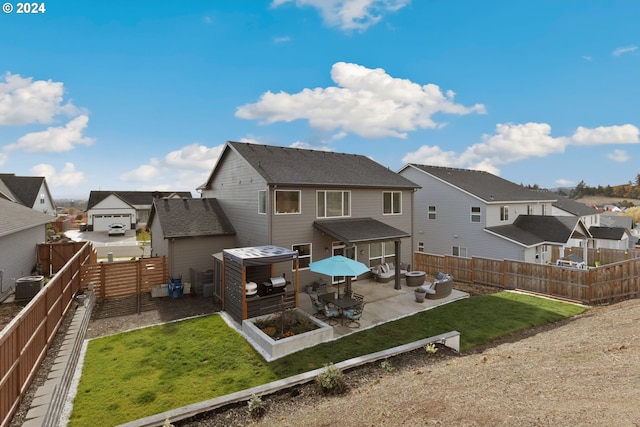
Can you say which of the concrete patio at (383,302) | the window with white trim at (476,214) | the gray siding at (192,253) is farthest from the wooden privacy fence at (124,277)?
the window with white trim at (476,214)

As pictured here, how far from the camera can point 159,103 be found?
1938cm

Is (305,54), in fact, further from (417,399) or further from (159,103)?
(417,399)

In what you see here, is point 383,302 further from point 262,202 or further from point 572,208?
point 572,208

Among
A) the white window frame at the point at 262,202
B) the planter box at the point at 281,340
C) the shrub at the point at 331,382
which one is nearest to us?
the shrub at the point at 331,382

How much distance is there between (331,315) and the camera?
1219 cm

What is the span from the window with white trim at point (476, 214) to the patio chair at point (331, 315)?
1696cm

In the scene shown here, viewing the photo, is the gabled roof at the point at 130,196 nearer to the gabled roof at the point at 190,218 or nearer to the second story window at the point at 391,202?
the gabled roof at the point at 190,218

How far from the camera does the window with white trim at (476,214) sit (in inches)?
956

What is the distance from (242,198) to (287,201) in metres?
3.29

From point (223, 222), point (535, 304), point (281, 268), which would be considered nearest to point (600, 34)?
point (535, 304)

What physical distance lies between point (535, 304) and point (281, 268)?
12.2 m

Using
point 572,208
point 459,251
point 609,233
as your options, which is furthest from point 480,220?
point 572,208

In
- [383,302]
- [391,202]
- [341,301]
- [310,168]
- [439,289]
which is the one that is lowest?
[383,302]

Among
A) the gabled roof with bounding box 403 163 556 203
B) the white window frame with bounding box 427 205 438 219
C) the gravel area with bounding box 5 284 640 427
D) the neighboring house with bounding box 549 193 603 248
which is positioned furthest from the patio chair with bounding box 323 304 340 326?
the neighboring house with bounding box 549 193 603 248
